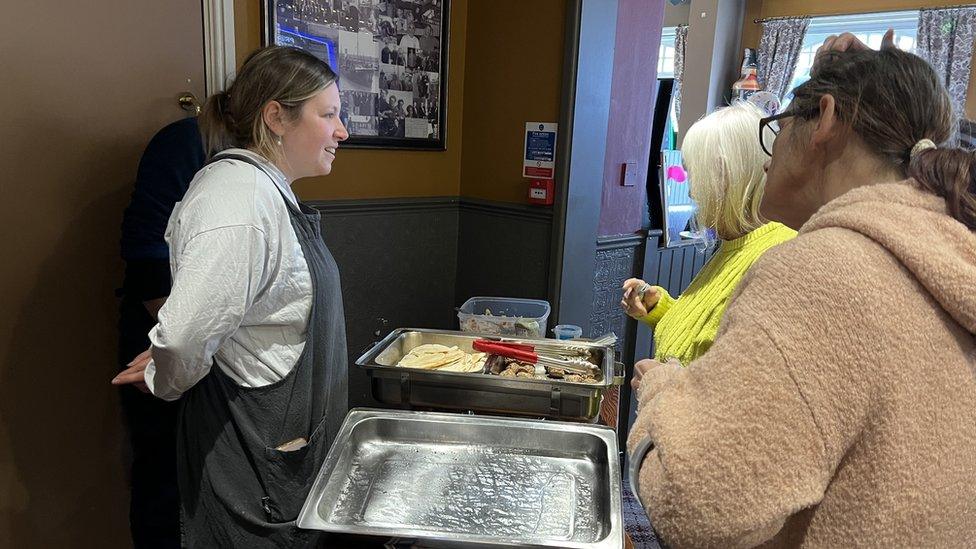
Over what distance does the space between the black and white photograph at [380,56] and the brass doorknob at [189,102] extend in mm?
337

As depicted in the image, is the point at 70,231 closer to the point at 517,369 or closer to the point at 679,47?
the point at 517,369

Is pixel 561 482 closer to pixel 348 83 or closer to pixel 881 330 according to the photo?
pixel 881 330

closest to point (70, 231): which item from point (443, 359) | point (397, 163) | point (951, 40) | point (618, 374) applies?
point (443, 359)

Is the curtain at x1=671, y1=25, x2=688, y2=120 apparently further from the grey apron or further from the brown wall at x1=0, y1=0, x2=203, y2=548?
the grey apron

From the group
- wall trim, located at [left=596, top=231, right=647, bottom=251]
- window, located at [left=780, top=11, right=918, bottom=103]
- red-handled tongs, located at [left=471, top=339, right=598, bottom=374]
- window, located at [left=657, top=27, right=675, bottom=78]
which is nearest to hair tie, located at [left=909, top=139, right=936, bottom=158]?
red-handled tongs, located at [left=471, top=339, right=598, bottom=374]

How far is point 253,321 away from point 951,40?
20.0ft

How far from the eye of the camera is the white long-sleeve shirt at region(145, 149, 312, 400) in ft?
3.77

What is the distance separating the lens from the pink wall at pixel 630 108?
8.88ft

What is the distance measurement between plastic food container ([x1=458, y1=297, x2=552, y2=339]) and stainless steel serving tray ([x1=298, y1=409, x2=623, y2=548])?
600 millimetres

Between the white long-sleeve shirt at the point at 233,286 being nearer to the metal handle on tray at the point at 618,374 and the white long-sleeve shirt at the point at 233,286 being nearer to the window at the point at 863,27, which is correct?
the metal handle on tray at the point at 618,374

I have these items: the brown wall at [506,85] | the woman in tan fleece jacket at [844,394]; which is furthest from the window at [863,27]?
the woman in tan fleece jacket at [844,394]

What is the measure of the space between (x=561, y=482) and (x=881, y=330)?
634 millimetres

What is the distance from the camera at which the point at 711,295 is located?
1455 millimetres

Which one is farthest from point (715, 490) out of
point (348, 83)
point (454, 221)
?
point (454, 221)
